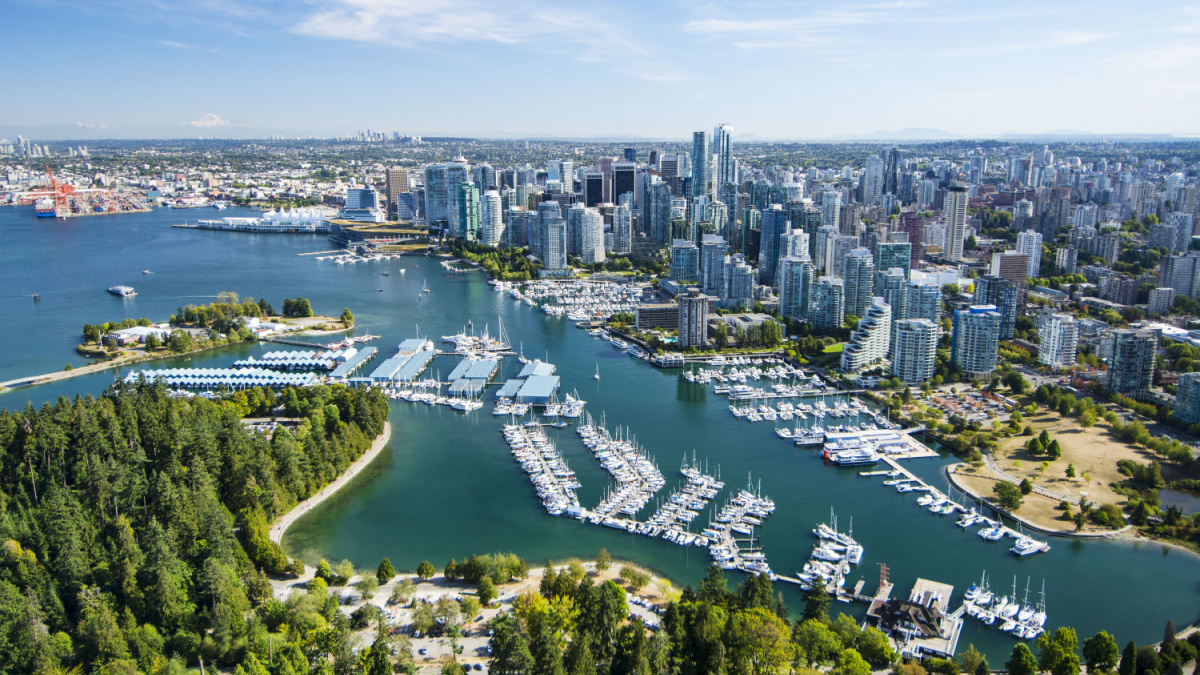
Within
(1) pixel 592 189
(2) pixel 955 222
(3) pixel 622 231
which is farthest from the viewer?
(1) pixel 592 189

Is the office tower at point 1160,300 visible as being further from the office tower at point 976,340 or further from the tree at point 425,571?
the tree at point 425,571

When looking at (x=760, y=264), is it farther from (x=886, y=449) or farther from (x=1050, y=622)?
(x=1050, y=622)

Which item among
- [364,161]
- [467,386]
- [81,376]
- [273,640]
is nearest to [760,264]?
[467,386]

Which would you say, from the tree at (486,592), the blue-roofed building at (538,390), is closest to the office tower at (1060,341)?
the blue-roofed building at (538,390)

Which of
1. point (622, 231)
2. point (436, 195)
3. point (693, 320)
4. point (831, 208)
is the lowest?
point (693, 320)

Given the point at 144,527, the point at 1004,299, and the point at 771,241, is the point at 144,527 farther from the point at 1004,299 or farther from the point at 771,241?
the point at 771,241

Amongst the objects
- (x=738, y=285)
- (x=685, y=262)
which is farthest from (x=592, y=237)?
(x=738, y=285)

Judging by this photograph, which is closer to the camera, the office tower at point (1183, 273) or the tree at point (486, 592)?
the tree at point (486, 592)
